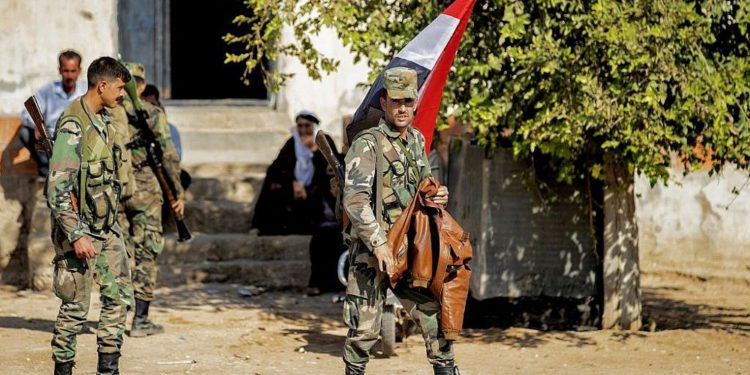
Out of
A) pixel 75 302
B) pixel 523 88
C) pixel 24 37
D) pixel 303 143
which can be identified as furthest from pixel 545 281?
pixel 24 37

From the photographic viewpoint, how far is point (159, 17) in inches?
509

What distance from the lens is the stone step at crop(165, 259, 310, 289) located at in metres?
10.6

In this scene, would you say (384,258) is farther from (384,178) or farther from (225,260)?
(225,260)

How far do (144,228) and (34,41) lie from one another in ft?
11.6

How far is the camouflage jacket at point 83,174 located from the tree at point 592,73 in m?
1.91

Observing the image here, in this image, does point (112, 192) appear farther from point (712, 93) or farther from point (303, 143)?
point (303, 143)

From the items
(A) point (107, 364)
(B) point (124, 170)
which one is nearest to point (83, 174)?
(B) point (124, 170)

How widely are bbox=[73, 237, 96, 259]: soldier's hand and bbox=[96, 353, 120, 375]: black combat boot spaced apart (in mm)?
590

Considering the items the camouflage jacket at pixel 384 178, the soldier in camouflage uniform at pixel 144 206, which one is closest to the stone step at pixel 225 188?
the soldier in camouflage uniform at pixel 144 206

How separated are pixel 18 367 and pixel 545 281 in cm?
369

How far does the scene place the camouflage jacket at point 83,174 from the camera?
253 inches

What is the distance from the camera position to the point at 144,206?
8289 mm

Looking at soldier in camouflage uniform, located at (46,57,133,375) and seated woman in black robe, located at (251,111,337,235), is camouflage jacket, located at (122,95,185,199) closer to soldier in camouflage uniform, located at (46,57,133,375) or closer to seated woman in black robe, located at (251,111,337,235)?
soldier in camouflage uniform, located at (46,57,133,375)

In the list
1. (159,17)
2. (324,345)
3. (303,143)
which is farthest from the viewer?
(159,17)
